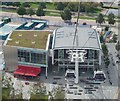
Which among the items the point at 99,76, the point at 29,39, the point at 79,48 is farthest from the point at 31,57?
the point at 99,76

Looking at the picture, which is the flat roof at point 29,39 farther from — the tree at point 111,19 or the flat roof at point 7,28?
the tree at point 111,19

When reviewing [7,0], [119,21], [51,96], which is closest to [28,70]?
[51,96]

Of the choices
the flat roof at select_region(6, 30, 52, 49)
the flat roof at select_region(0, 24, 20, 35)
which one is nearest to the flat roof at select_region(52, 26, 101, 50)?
the flat roof at select_region(6, 30, 52, 49)

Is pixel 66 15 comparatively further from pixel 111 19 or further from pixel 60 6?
pixel 111 19

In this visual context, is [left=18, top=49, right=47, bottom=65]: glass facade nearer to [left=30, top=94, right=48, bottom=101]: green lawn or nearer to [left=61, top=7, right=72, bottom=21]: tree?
[left=30, top=94, right=48, bottom=101]: green lawn

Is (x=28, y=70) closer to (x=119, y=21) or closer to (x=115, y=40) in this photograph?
(x=115, y=40)

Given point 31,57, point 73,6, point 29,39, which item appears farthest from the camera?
point 73,6
